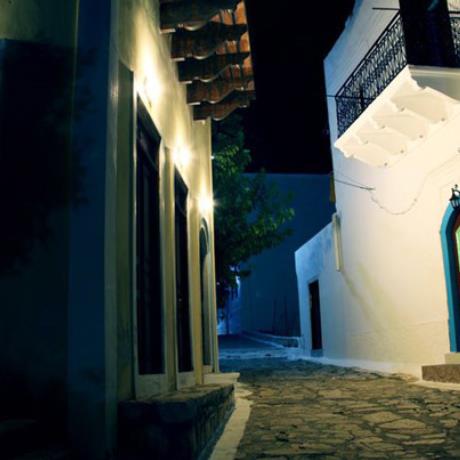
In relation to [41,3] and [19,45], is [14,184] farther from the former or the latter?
[41,3]

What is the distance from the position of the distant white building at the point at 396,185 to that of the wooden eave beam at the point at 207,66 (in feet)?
13.1

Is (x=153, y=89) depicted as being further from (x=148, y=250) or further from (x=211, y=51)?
(x=148, y=250)

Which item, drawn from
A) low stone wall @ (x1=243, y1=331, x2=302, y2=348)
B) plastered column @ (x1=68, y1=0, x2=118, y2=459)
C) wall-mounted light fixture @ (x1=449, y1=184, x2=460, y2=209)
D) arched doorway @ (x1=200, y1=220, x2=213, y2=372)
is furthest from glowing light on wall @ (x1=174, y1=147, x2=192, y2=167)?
low stone wall @ (x1=243, y1=331, x2=302, y2=348)

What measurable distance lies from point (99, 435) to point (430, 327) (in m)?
8.58

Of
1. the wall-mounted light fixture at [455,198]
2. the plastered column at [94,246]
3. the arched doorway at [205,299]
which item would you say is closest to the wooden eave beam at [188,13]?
the plastered column at [94,246]

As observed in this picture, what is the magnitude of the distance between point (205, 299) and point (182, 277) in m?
2.24

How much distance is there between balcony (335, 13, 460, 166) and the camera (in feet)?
31.1

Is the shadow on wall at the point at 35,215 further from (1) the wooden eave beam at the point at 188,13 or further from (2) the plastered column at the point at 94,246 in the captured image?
(1) the wooden eave beam at the point at 188,13

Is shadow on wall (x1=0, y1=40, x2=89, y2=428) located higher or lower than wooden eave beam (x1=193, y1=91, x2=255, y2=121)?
lower

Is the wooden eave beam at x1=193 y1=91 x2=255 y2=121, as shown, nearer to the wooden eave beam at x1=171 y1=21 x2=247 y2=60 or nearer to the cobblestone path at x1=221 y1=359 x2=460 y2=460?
the wooden eave beam at x1=171 y1=21 x2=247 y2=60

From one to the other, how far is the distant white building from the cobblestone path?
224 cm

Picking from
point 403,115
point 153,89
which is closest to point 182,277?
point 153,89

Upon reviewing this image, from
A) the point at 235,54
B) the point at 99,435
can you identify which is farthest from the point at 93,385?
the point at 235,54

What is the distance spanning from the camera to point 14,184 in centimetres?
362
